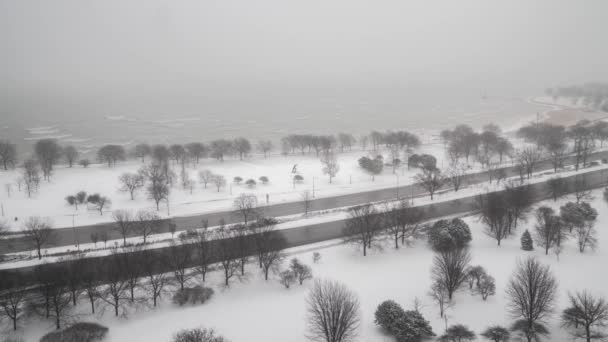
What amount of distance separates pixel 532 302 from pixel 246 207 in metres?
24.3

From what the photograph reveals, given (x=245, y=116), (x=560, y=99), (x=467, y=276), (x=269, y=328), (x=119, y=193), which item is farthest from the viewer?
(x=560, y=99)

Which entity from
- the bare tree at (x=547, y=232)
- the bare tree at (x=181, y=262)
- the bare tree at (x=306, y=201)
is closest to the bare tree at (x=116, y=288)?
the bare tree at (x=181, y=262)

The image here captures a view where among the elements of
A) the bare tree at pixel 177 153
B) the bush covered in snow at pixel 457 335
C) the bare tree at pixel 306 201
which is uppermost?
the bare tree at pixel 177 153

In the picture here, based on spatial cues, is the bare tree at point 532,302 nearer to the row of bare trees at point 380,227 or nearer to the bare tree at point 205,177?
the row of bare trees at point 380,227

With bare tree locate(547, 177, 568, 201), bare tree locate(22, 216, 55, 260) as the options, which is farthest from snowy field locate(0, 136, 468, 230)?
bare tree locate(547, 177, 568, 201)

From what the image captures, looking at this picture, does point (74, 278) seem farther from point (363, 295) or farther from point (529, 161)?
point (529, 161)

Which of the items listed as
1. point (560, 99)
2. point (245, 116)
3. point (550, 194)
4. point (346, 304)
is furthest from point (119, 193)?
point (560, 99)

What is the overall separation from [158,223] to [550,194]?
36.9 meters

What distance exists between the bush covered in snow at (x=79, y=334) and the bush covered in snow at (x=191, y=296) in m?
4.01

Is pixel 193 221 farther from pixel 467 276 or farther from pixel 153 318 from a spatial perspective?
pixel 467 276

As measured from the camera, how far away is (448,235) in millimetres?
30469

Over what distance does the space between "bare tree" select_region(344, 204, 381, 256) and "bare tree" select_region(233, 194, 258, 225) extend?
896cm

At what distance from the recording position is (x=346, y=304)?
20.8 m

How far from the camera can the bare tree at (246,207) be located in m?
37.0
